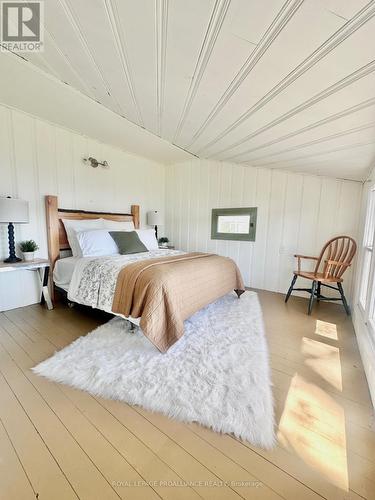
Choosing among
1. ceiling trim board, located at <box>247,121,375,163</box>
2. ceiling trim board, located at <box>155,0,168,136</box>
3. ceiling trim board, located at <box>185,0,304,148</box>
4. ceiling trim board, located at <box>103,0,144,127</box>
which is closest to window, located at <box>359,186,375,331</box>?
ceiling trim board, located at <box>247,121,375,163</box>

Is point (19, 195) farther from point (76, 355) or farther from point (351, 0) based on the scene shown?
point (351, 0)

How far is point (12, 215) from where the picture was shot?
2369 mm

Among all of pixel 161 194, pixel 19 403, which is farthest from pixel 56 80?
pixel 161 194

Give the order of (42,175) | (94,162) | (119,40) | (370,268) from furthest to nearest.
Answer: (94,162), (42,175), (370,268), (119,40)

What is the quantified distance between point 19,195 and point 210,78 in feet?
8.51

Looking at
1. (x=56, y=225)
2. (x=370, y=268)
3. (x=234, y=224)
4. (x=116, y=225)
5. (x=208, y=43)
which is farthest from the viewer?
(x=234, y=224)

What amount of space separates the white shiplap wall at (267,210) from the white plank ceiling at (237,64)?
93cm

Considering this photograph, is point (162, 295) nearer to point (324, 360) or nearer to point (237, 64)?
point (324, 360)

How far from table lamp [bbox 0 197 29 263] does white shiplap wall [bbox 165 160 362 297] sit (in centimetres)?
277

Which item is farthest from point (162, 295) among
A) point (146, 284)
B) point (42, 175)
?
point (42, 175)

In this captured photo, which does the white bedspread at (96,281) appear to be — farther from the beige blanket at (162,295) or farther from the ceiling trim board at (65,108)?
the ceiling trim board at (65,108)

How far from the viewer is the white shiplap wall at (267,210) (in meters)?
3.11

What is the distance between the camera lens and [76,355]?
1780mm

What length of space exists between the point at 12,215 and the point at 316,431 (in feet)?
10.3
